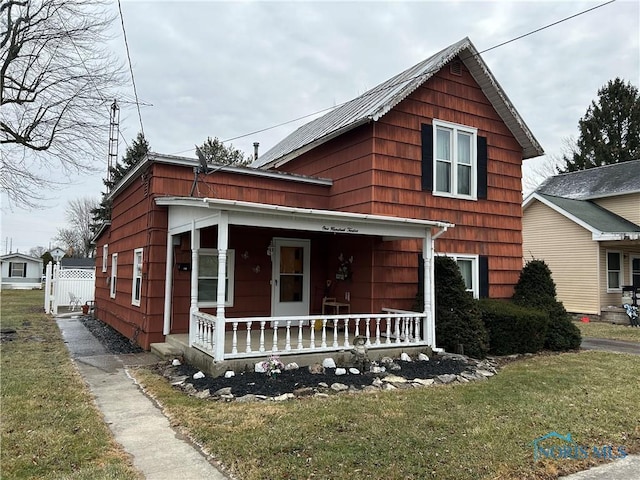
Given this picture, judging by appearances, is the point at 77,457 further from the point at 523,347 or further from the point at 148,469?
the point at 523,347

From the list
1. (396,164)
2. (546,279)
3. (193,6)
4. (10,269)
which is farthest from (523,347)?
(10,269)

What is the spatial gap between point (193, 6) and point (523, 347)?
31.6 ft

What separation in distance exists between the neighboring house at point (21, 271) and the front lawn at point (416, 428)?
4388 cm

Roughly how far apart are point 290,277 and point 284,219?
3.41 m

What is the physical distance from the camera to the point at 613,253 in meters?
18.1

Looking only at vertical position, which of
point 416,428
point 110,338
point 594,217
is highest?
point 594,217

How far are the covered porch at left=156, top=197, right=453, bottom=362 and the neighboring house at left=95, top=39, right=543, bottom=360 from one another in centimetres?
4

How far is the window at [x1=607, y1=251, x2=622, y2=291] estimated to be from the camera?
1792cm

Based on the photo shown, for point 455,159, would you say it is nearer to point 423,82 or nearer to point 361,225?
point 423,82

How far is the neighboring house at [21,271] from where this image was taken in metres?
43.2

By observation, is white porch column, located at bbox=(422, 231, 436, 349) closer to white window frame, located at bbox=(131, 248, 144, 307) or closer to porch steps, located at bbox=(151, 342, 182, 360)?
porch steps, located at bbox=(151, 342, 182, 360)

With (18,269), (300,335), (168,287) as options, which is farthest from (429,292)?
Answer: (18,269)

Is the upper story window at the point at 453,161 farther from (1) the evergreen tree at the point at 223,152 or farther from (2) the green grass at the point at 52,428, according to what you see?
(1) the evergreen tree at the point at 223,152

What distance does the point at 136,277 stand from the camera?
432 inches
